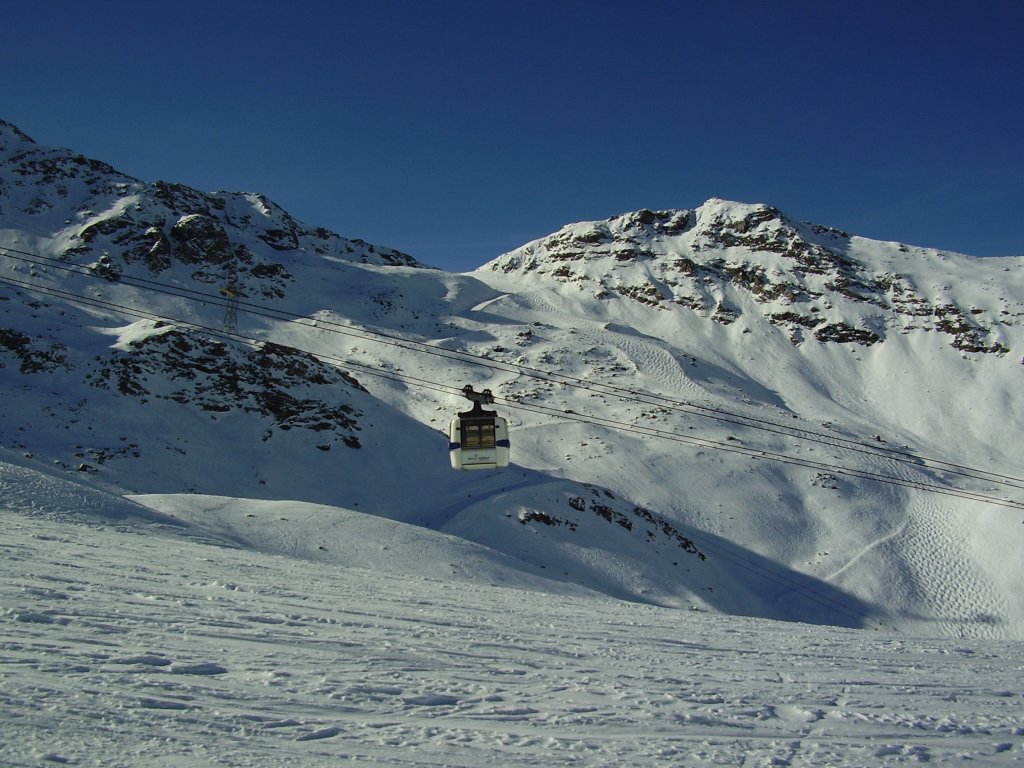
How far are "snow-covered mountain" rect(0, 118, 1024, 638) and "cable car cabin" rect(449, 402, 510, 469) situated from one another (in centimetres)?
937

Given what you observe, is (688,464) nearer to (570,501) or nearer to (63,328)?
(570,501)

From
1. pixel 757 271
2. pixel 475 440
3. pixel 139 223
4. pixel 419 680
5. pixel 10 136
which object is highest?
pixel 10 136

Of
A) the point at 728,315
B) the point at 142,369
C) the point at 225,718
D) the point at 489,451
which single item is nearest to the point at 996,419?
the point at 728,315

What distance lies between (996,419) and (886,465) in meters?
22.0

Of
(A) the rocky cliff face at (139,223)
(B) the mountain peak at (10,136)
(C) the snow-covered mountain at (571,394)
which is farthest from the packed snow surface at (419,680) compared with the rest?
(B) the mountain peak at (10,136)

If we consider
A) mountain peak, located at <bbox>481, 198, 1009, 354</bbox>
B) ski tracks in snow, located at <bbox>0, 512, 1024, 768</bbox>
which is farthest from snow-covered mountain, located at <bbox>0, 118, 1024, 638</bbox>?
ski tracks in snow, located at <bbox>0, 512, 1024, 768</bbox>

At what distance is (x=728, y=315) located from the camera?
9356 cm

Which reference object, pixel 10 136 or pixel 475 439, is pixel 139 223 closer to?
pixel 10 136

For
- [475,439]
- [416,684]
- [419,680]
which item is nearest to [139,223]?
[475,439]

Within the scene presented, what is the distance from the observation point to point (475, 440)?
17.8 m

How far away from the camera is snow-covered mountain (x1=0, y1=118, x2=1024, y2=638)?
3747 centimetres

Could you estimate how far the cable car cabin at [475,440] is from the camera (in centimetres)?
1773

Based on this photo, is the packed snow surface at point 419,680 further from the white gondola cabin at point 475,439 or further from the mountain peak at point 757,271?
the mountain peak at point 757,271

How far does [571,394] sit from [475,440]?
48.2 m
